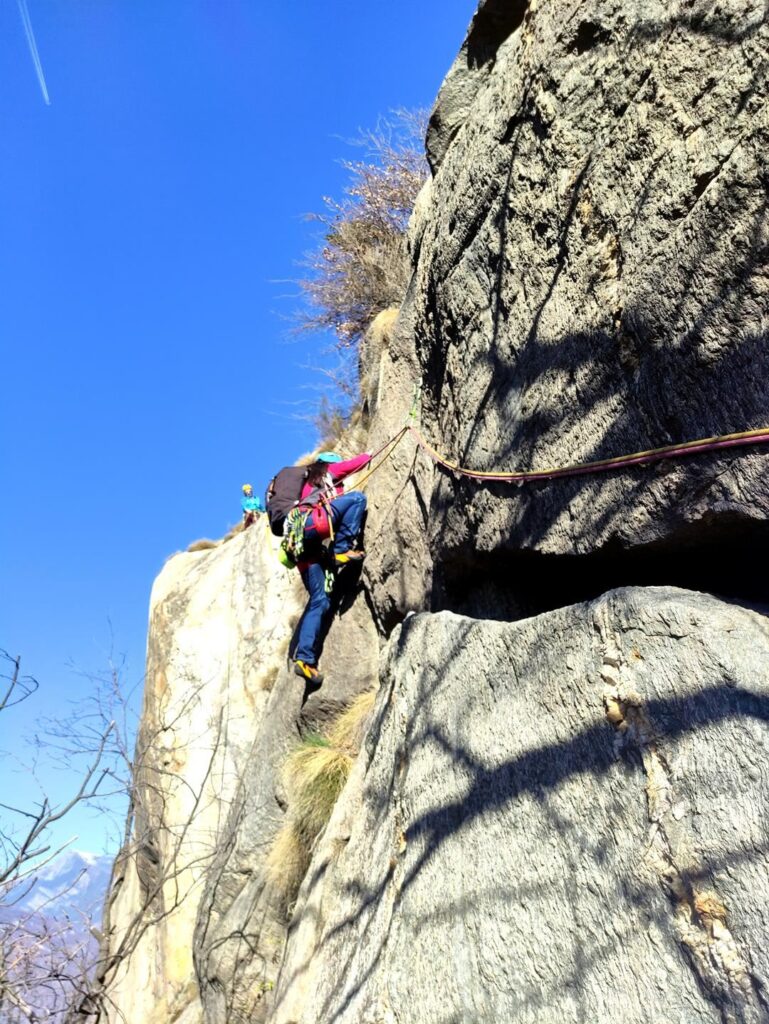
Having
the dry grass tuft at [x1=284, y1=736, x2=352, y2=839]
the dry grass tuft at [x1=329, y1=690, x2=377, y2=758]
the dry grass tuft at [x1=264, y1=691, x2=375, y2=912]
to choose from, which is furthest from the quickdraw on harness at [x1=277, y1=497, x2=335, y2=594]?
the dry grass tuft at [x1=284, y1=736, x2=352, y2=839]

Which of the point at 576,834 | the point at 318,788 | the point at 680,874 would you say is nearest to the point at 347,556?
the point at 318,788

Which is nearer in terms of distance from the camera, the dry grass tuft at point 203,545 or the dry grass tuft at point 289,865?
the dry grass tuft at point 289,865

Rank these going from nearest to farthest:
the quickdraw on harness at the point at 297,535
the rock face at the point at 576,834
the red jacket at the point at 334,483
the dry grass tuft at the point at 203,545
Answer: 1. the rock face at the point at 576,834
2. the red jacket at the point at 334,483
3. the quickdraw on harness at the point at 297,535
4. the dry grass tuft at the point at 203,545

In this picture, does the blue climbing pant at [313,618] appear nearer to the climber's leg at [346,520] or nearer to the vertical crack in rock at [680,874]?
the climber's leg at [346,520]

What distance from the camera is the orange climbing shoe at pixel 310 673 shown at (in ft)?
22.2

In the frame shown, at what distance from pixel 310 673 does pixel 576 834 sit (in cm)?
429

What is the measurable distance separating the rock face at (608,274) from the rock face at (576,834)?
537 mm

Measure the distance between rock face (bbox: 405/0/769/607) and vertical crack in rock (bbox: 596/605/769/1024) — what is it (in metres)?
0.72

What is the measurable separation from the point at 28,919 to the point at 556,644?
371 centimetres

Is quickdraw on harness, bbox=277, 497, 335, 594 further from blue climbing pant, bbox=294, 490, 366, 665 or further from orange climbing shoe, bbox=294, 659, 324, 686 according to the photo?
orange climbing shoe, bbox=294, 659, 324, 686

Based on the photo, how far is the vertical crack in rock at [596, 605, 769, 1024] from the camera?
204 cm

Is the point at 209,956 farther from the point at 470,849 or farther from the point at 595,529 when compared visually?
the point at 595,529

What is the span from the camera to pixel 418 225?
19.6ft

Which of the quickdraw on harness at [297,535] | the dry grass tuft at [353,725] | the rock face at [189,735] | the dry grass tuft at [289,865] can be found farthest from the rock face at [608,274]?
the rock face at [189,735]
